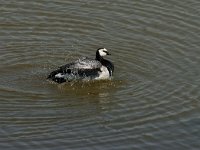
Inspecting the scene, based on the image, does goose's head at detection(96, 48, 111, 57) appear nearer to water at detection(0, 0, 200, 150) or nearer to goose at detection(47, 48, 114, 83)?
goose at detection(47, 48, 114, 83)

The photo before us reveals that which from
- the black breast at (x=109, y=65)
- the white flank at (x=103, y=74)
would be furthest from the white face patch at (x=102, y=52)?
the white flank at (x=103, y=74)

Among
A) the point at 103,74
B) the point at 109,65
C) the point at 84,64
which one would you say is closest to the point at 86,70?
the point at 84,64

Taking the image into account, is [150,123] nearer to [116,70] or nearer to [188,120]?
[188,120]

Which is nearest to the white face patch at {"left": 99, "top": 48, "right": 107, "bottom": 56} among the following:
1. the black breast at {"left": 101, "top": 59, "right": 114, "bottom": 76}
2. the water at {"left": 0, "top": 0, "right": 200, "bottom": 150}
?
the black breast at {"left": 101, "top": 59, "right": 114, "bottom": 76}

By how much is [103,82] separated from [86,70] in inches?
22.4

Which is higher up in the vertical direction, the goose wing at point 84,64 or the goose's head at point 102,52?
the goose's head at point 102,52

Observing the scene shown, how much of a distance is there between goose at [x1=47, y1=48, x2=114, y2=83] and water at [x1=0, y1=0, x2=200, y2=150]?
201 millimetres

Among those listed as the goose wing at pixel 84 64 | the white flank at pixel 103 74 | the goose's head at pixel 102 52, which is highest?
the goose's head at pixel 102 52

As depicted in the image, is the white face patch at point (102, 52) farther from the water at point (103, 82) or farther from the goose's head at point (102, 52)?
the water at point (103, 82)

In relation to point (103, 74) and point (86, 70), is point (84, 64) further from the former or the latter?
point (103, 74)

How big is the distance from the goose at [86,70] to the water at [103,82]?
201mm

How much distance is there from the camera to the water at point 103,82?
566 inches

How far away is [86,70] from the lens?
17.7 m

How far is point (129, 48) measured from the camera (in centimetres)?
1878
